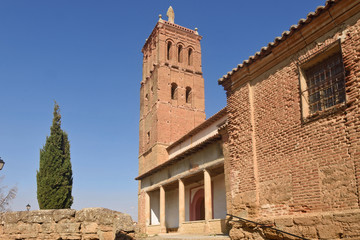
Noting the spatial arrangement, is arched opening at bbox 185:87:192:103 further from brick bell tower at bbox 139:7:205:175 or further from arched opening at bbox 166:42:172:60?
arched opening at bbox 166:42:172:60

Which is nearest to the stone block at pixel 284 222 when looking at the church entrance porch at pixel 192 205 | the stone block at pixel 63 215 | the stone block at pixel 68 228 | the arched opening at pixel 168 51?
the stone block at pixel 68 228

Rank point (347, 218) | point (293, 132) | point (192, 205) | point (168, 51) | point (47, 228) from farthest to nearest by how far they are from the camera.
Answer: point (168, 51)
point (192, 205)
point (47, 228)
point (293, 132)
point (347, 218)

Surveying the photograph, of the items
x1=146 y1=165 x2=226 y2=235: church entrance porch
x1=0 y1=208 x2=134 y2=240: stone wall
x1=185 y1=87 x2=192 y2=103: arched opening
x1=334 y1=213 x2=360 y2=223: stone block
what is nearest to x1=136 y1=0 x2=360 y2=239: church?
x1=334 y1=213 x2=360 y2=223: stone block

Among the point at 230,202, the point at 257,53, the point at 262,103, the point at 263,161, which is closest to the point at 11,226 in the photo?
the point at 230,202

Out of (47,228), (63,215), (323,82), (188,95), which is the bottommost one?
(47,228)

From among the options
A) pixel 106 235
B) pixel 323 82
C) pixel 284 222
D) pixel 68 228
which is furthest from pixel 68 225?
pixel 323 82

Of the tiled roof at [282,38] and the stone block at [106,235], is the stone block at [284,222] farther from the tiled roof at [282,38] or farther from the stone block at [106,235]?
the tiled roof at [282,38]

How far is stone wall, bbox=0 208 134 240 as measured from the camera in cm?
725

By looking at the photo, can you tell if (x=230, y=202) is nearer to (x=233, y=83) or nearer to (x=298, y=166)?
(x=298, y=166)

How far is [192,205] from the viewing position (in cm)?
2089

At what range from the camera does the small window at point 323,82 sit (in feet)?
22.0

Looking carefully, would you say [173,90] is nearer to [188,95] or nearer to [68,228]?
[188,95]

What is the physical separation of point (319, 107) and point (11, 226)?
7146mm

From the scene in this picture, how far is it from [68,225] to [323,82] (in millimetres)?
6188
